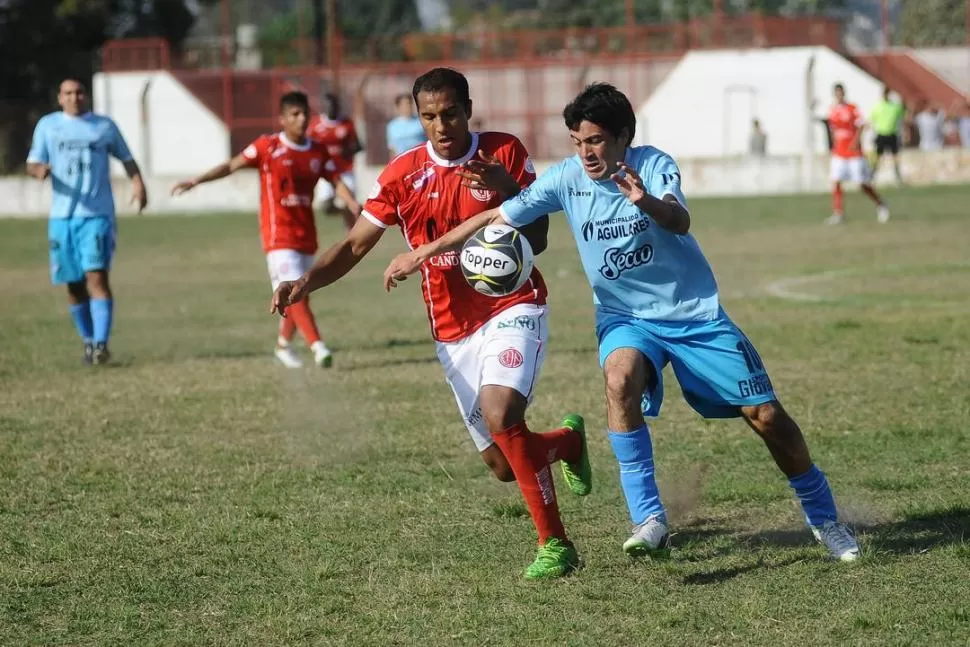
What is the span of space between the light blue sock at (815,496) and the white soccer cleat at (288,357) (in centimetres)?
622

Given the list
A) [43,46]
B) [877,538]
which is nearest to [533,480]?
[877,538]

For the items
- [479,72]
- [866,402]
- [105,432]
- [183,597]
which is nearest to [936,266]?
[866,402]

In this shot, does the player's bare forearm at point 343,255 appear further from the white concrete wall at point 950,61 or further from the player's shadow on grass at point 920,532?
the white concrete wall at point 950,61

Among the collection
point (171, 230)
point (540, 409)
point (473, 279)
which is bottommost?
point (171, 230)

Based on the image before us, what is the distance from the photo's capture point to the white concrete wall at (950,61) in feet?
158

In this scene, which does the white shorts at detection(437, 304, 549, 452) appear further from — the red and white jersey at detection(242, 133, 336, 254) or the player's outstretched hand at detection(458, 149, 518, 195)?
the red and white jersey at detection(242, 133, 336, 254)

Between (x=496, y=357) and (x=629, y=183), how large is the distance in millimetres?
961

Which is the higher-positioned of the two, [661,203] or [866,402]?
[661,203]

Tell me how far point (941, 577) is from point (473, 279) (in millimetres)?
2058

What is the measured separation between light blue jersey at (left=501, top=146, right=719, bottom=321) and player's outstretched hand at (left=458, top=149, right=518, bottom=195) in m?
0.13

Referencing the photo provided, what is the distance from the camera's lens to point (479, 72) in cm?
4550

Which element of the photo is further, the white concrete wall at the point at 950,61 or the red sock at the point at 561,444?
the white concrete wall at the point at 950,61

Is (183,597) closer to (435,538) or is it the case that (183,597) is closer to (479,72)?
(435,538)

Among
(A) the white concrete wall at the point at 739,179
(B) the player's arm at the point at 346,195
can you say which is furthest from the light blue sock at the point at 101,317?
(A) the white concrete wall at the point at 739,179
